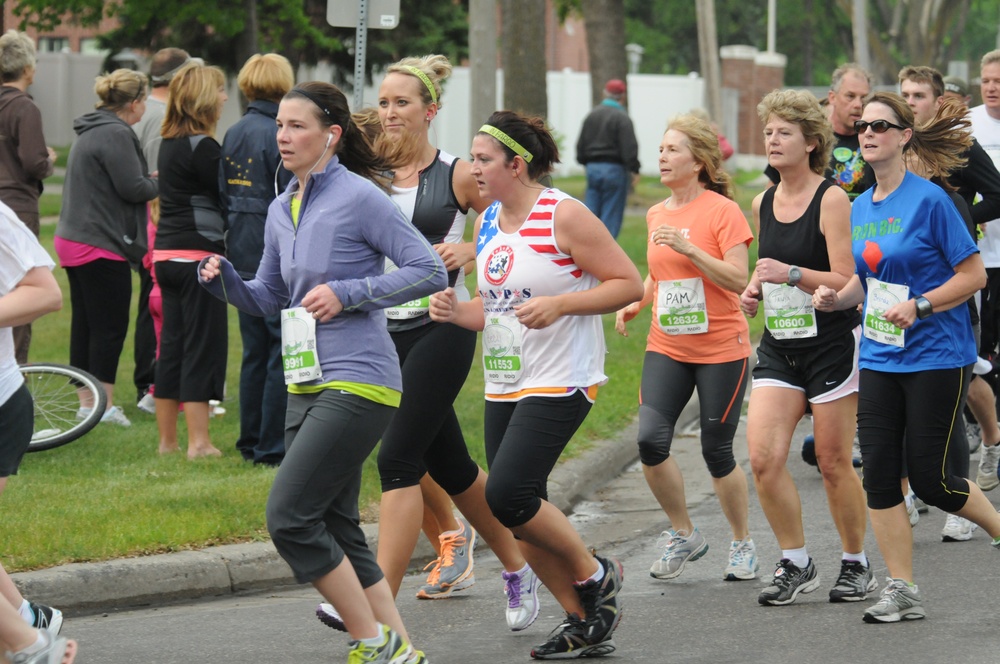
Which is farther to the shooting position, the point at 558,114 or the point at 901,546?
the point at 558,114

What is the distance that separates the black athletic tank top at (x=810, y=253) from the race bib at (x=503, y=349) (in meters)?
1.37

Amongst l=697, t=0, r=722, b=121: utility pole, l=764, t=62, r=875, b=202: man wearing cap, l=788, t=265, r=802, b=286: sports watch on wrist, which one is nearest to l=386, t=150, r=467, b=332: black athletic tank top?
l=788, t=265, r=802, b=286: sports watch on wrist

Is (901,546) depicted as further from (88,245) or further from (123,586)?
(88,245)

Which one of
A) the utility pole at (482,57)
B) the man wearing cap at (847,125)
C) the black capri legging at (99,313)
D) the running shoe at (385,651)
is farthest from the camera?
the utility pole at (482,57)

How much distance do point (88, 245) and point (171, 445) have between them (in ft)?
4.72

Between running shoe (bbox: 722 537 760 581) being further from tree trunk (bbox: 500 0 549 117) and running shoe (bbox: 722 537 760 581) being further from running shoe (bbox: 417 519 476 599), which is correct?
tree trunk (bbox: 500 0 549 117)

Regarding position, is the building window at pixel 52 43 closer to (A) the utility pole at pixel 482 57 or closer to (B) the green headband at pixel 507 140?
(A) the utility pole at pixel 482 57

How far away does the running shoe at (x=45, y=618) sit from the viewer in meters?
5.12

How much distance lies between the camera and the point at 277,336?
8.16m

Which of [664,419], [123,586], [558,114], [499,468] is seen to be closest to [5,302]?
[499,468]

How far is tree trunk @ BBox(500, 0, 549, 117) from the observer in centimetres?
2105

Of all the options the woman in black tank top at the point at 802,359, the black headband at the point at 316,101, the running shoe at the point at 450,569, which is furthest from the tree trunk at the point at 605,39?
the black headband at the point at 316,101

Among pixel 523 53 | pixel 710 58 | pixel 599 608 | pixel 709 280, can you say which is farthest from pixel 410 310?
pixel 710 58

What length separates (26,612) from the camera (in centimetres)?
505
